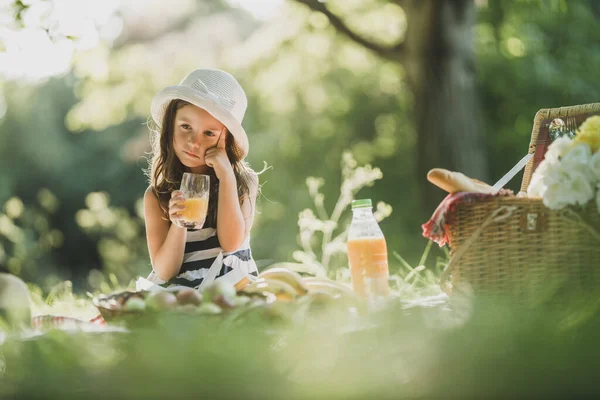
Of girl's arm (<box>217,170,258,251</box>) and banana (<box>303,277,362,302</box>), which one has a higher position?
girl's arm (<box>217,170,258,251</box>)

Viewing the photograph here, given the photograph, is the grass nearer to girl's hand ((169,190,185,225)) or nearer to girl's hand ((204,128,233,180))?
girl's hand ((169,190,185,225))

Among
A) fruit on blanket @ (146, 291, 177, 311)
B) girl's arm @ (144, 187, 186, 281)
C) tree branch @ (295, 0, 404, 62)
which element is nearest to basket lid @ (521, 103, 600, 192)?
girl's arm @ (144, 187, 186, 281)

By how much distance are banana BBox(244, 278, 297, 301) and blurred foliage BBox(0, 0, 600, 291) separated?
13.6 ft

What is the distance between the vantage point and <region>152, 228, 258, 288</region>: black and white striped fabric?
3.10 metres

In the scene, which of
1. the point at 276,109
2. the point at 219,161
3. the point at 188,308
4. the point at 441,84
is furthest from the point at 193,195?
the point at 276,109

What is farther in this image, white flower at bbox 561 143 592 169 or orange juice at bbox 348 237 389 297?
orange juice at bbox 348 237 389 297

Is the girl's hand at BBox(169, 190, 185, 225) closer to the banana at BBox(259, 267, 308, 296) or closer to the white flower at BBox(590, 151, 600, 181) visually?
the banana at BBox(259, 267, 308, 296)

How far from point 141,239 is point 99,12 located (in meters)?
8.32

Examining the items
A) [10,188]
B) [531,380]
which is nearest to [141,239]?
[10,188]

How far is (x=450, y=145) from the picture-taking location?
617 centimetres

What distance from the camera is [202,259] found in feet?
10.4

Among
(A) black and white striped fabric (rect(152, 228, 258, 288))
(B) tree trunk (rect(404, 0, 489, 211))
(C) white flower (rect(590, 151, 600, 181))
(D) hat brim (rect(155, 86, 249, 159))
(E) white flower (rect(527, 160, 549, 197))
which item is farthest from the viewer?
(B) tree trunk (rect(404, 0, 489, 211))

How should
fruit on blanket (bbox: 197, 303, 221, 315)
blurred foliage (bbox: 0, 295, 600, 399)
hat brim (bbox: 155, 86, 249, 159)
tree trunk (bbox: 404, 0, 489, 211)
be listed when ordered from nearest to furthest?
blurred foliage (bbox: 0, 295, 600, 399) → fruit on blanket (bbox: 197, 303, 221, 315) → hat brim (bbox: 155, 86, 249, 159) → tree trunk (bbox: 404, 0, 489, 211)

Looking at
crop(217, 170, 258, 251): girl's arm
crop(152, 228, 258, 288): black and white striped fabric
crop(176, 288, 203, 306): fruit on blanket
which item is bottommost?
crop(152, 228, 258, 288): black and white striped fabric
